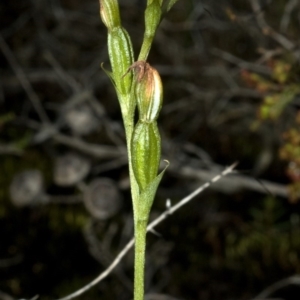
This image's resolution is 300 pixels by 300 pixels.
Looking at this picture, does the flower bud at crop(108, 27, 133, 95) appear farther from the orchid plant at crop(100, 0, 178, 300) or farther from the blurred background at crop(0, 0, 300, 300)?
the blurred background at crop(0, 0, 300, 300)

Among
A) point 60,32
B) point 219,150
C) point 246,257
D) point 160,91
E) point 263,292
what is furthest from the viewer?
point 60,32

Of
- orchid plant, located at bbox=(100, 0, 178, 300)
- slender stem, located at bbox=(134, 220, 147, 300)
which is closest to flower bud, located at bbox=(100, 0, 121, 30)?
orchid plant, located at bbox=(100, 0, 178, 300)

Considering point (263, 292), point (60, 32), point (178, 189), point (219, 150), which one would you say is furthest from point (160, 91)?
point (60, 32)

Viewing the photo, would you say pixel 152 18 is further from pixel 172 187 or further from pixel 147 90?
pixel 172 187

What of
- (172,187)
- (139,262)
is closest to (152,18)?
(139,262)

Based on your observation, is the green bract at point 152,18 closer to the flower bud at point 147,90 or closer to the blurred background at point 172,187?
the flower bud at point 147,90

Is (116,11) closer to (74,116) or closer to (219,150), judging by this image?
(74,116)

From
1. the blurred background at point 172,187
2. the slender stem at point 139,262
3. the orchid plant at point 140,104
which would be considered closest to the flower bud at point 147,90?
the orchid plant at point 140,104
